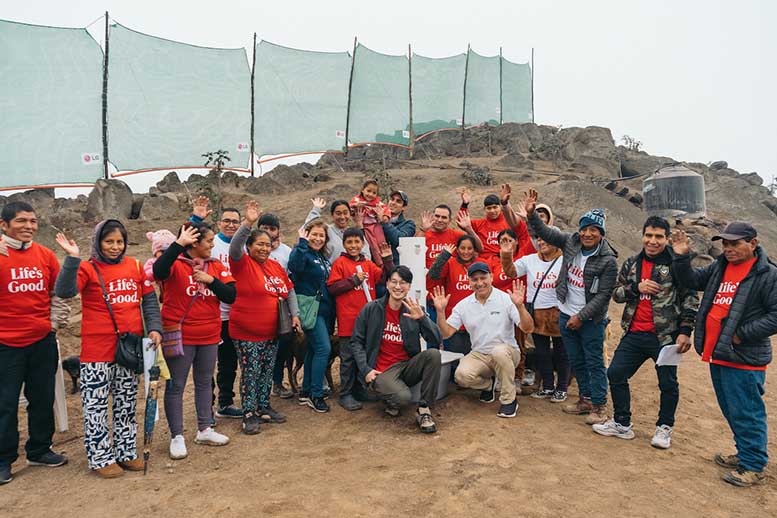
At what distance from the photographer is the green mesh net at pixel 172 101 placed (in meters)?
11.9

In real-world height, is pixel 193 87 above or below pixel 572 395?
above

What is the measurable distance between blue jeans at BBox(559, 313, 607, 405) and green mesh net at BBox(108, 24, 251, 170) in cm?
1110

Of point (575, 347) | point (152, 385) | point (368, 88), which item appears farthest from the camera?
point (368, 88)

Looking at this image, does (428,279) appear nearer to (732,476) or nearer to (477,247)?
(477,247)

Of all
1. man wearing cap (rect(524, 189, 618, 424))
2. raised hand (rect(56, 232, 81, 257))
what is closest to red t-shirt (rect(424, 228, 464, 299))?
man wearing cap (rect(524, 189, 618, 424))

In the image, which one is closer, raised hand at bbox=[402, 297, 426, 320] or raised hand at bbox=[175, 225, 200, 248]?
raised hand at bbox=[175, 225, 200, 248]

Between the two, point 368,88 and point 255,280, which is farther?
point 368,88

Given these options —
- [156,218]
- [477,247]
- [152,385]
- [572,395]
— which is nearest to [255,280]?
[152,385]

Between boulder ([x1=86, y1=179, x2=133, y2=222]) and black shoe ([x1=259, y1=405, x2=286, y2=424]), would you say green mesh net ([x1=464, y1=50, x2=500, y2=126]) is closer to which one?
boulder ([x1=86, y1=179, x2=133, y2=222])

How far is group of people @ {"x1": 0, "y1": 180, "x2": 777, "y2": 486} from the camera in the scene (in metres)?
3.45

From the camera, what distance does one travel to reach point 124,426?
11.6ft

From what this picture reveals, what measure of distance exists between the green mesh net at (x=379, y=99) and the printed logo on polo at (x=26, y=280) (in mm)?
13928

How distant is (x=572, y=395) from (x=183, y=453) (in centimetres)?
365

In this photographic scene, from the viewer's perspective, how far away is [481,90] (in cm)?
2153
